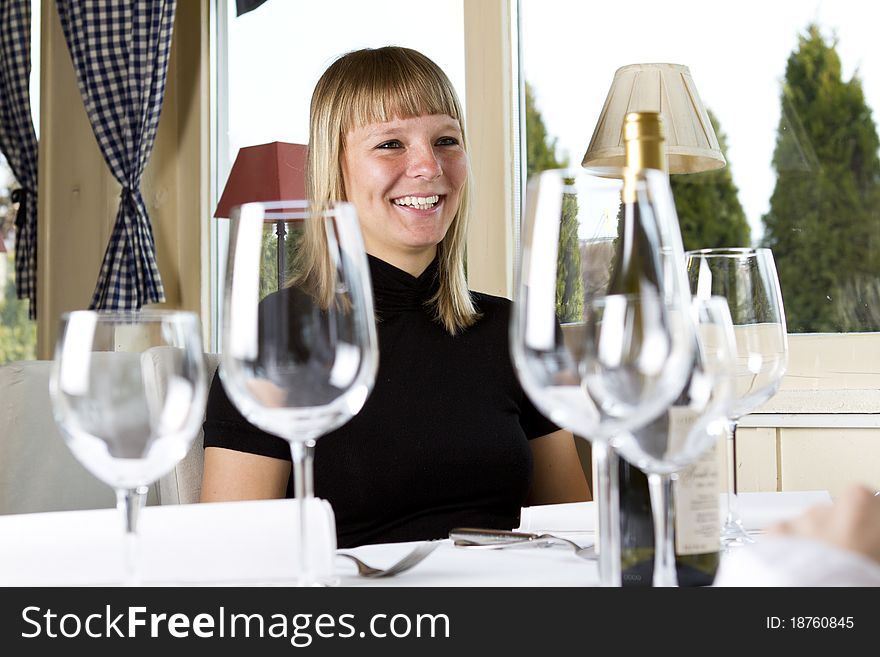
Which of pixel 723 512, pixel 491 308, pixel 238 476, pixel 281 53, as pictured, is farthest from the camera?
pixel 281 53

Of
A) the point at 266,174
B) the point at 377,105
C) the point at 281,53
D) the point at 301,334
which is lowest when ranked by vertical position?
the point at 301,334

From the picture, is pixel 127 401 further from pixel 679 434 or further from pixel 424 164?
pixel 424 164

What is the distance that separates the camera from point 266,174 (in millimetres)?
2945

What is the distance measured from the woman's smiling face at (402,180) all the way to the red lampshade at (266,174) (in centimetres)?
136

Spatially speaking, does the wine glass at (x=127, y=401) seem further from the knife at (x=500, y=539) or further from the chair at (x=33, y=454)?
the chair at (x=33, y=454)

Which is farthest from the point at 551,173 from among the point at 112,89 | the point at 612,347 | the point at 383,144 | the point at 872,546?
the point at 112,89

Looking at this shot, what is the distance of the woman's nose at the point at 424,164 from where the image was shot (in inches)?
61.7

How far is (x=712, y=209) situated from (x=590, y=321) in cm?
216

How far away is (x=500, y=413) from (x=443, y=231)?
0.30 m

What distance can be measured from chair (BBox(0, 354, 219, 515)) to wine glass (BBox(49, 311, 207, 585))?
0.96 metres

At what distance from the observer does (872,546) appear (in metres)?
0.49

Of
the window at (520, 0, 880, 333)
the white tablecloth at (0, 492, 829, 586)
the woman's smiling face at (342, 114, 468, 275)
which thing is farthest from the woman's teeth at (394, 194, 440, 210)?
the window at (520, 0, 880, 333)

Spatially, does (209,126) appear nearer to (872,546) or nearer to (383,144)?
(383,144)

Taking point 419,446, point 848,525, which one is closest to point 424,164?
point 419,446
